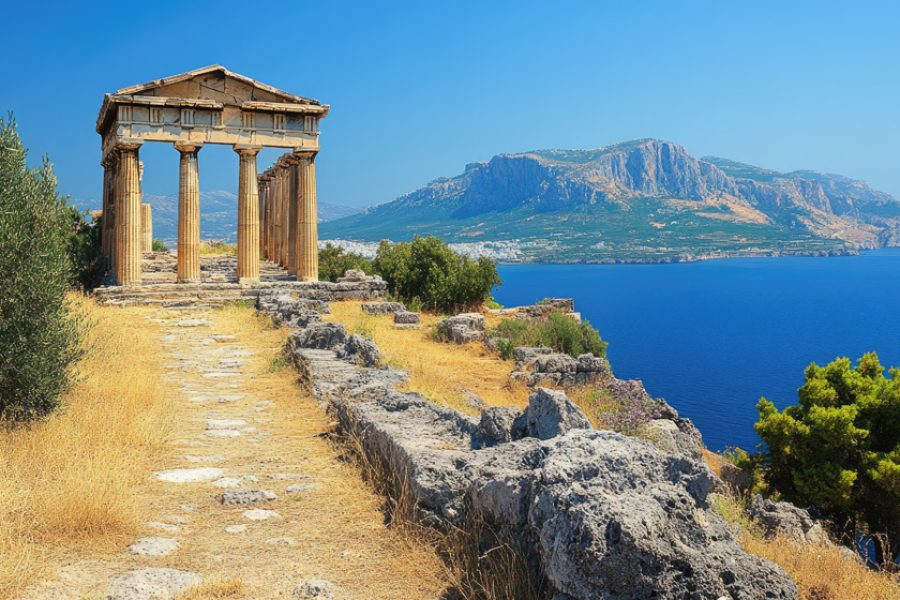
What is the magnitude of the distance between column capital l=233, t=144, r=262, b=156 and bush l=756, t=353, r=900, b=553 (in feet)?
60.8

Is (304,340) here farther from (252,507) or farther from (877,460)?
(877,460)

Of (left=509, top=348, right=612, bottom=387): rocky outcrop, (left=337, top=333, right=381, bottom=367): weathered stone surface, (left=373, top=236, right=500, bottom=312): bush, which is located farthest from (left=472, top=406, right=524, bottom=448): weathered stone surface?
(left=373, top=236, right=500, bottom=312): bush

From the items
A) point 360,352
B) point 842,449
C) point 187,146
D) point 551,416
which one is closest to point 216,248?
point 187,146

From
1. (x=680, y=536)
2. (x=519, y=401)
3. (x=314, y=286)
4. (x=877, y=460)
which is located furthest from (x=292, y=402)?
(x=314, y=286)

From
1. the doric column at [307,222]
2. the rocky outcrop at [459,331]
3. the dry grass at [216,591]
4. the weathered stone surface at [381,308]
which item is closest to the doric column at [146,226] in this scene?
the doric column at [307,222]

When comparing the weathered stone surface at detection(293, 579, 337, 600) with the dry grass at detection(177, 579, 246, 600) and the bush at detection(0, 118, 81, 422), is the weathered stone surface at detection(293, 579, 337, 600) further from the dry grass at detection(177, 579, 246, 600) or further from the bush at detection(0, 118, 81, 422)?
the bush at detection(0, 118, 81, 422)

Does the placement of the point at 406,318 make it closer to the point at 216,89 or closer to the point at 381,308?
the point at 381,308

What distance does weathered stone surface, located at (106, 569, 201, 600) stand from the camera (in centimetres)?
463

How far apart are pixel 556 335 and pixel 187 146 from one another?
13651 mm

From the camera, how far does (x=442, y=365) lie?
51.5 ft

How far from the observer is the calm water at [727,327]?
159 ft

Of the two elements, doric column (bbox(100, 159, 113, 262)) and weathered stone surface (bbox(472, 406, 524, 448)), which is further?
doric column (bbox(100, 159, 113, 262))

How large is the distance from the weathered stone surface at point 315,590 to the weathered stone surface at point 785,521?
4.95 meters

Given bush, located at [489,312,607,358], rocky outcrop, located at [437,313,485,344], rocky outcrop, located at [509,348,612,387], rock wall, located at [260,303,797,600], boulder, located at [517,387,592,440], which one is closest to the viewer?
rock wall, located at [260,303,797,600]
